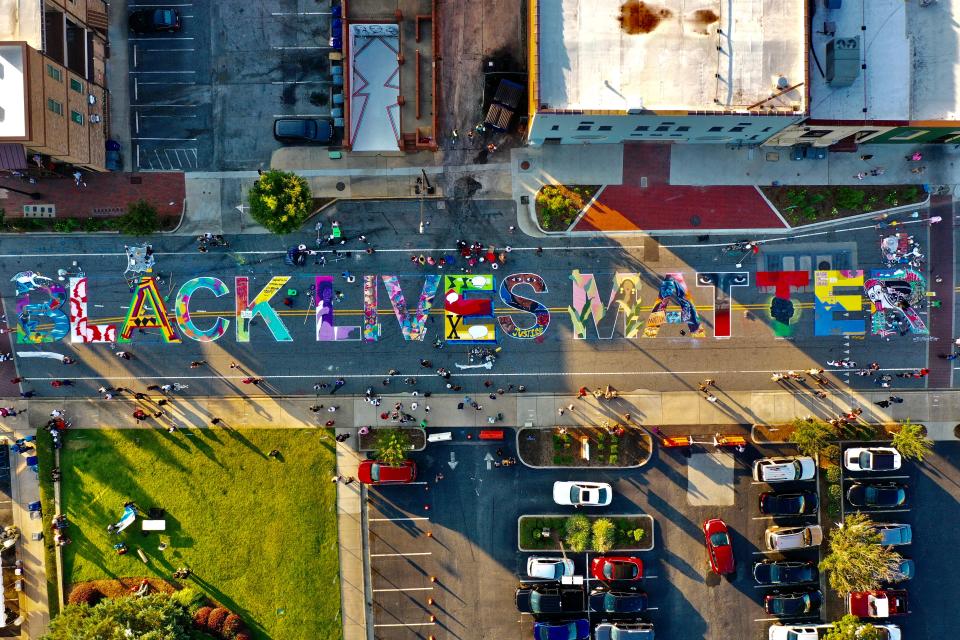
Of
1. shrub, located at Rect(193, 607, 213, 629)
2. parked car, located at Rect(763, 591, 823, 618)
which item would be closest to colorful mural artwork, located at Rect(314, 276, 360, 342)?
shrub, located at Rect(193, 607, 213, 629)

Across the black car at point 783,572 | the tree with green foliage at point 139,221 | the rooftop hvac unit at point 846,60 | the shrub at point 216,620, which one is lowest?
the shrub at point 216,620

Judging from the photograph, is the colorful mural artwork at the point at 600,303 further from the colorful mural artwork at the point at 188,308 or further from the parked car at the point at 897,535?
the colorful mural artwork at the point at 188,308

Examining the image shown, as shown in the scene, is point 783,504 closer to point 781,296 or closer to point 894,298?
point 781,296

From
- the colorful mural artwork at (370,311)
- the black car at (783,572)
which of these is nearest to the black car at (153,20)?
the colorful mural artwork at (370,311)

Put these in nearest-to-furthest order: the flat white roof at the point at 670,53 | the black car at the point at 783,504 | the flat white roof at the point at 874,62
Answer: the flat white roof at the point at 670,53 < the flat white roof at the point at 874,62 < the black car at the point at 783,504

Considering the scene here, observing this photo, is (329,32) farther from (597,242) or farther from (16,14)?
(597,242)

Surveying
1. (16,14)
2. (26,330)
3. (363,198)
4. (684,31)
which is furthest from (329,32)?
(26,330)
